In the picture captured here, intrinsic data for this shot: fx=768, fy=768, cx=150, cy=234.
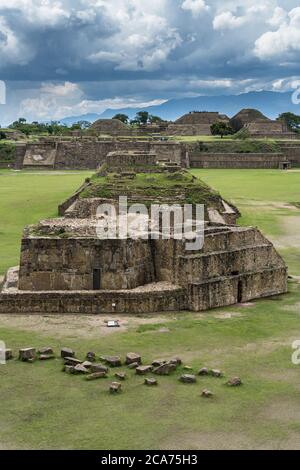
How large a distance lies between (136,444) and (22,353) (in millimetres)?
4937

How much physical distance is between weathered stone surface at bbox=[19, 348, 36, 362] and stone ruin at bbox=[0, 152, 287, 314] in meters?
4.02

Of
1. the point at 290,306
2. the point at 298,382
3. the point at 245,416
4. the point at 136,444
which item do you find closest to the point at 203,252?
the point at 290,306

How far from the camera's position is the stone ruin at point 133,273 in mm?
20484

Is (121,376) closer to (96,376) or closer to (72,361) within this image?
(96,376)

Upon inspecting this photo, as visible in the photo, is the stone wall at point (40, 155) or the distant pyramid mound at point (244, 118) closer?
the stone wall at point (40, 155)

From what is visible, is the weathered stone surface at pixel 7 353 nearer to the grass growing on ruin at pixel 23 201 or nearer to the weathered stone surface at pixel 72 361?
the weathered stone surface at pixel 72 361

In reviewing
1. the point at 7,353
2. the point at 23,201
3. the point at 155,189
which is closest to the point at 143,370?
the point at 7,353

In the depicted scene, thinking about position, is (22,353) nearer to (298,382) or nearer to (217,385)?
(217,385)

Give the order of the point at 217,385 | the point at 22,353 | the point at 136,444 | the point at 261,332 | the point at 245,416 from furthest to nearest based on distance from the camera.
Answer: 1. the point at 261,332
2. the point at 22,353
3. the point at 217,385
4. the point at 245,416
5. the point at 136,444

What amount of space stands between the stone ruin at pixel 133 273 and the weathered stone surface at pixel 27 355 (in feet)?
13.2

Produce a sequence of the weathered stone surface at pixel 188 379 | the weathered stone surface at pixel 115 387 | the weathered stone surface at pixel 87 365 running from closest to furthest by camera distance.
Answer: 1. the weathered stone surface at pixel 115 387
2. the weathered stone surface at pixel 188 379
3. the weathered stone surface at pixel 87 365

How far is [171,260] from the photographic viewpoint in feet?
70.7

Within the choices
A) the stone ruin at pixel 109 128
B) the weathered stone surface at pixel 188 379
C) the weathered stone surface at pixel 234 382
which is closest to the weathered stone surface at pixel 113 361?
the weathered stone surface at pixel 188 379

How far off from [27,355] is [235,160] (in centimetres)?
6732
